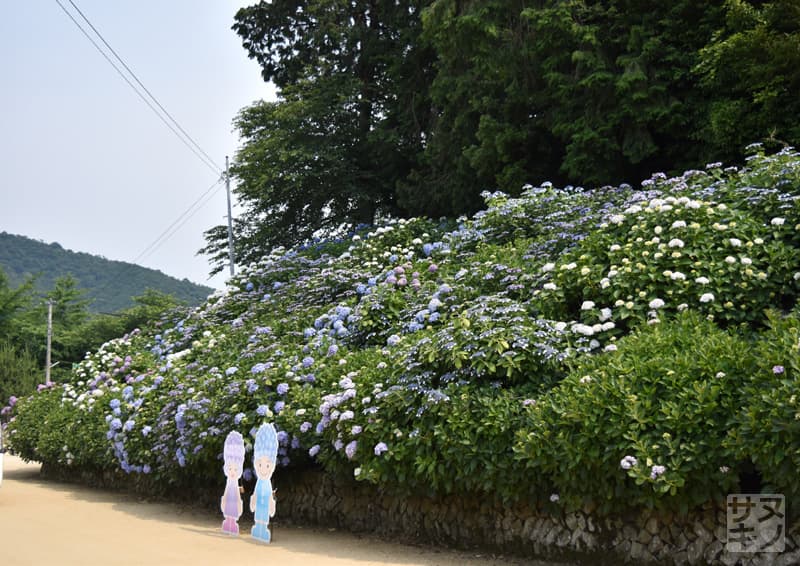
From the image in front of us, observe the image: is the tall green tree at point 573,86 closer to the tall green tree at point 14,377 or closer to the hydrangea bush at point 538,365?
the hydrangea bush at point 538,365

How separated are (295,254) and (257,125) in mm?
7700

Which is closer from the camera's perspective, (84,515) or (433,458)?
(433,458)

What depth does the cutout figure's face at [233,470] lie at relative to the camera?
7.12 meters

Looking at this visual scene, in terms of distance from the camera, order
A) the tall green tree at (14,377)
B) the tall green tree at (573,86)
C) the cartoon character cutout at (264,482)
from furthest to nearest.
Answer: the tall green tree at (14,377)
the tall green tree at (573,86)
the cartoon character cutout at (264,482)

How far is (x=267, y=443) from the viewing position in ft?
22.2

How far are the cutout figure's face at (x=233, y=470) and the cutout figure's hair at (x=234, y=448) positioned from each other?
0.12 ft

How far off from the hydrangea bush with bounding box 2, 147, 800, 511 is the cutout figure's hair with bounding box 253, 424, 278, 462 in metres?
0.37

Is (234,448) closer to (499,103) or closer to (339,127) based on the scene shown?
(499,103)

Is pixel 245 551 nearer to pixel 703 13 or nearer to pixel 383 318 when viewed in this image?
pixel 383 318

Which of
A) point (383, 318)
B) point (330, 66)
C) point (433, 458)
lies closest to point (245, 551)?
point (433, 458)

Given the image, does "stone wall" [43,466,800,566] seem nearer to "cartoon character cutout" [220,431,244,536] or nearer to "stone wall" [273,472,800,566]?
"stone wall" [273,472,800,566]

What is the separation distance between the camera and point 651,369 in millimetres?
5293
